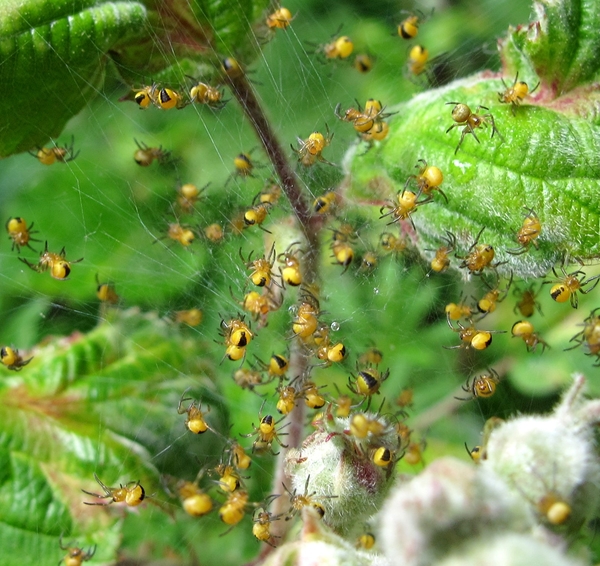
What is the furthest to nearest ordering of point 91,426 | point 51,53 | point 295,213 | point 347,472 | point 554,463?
point 91,426
point 295,213
point 51,53
point 347,472
point 554,463

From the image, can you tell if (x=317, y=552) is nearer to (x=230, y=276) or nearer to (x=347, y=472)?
(x=347, y=472)

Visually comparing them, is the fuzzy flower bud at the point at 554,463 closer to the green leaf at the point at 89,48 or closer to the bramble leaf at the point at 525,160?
the bramble leaf at the point at 525,160

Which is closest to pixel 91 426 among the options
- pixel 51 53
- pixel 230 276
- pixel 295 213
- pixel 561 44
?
pixel 230 276

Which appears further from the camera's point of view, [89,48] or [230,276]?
[230,276]

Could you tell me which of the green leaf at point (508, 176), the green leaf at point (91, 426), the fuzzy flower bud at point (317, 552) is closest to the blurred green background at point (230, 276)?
the green leaf at point (91, 426)

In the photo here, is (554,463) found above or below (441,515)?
below

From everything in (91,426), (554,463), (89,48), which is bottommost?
(91,426)

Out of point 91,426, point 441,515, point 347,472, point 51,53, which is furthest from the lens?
point 91,426

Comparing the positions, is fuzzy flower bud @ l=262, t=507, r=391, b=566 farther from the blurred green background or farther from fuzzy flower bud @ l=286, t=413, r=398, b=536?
the blurred green background
